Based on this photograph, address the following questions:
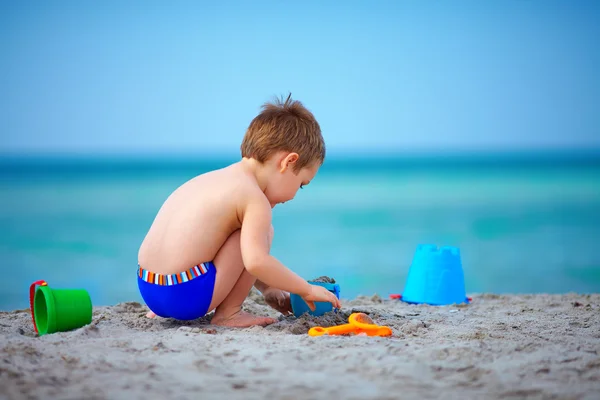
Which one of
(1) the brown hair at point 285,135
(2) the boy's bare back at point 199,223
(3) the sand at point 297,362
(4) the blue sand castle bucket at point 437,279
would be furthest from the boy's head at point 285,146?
(4) the blue sand castle bucket at point 437,279

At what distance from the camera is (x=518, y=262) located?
15.1 ft

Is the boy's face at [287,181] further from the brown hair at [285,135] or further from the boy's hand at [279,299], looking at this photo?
the boy's hand at [279,299]

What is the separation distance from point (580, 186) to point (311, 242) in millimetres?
7491

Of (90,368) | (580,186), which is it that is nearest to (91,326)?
(90,368)

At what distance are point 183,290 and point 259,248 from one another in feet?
0.94

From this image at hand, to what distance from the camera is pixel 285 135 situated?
211 cm

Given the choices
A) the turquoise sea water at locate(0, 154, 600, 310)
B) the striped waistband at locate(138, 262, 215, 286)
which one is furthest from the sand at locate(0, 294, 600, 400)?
the turquoise sea water at locate(0, 154, 600, 310)

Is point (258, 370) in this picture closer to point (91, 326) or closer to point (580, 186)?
point (91, 326)

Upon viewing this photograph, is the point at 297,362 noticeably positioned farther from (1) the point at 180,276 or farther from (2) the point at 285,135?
(2) the point at 285,135

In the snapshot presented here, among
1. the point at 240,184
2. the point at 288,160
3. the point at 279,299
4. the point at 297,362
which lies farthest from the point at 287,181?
the point at 297,362

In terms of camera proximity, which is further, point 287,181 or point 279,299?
point 279,299

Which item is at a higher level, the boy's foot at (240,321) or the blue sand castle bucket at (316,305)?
the blue sand castle bucket at (316,305)

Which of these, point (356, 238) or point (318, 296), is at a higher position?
point (356, 238)

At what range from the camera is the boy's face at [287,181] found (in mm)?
2139
